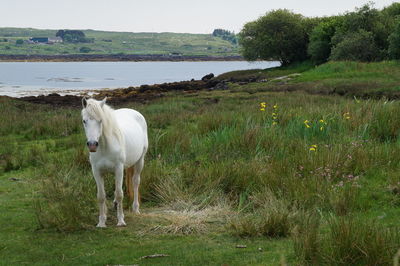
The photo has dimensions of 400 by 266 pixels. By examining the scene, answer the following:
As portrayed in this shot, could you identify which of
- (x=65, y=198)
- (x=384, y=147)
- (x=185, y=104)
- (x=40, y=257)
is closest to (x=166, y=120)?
(x=185, y=104)

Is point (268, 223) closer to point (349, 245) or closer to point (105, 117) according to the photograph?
point (349, 245)

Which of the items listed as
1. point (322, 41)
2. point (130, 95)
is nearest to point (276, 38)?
point (322, 41)

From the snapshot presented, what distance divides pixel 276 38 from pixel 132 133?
2293 inches

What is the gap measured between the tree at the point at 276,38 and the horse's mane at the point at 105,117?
57773mm

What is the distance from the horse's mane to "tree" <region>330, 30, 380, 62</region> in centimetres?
4430

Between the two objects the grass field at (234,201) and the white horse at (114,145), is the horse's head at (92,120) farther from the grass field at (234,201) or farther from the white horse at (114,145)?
the grass field at (234,201)

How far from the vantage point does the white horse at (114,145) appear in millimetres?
7141

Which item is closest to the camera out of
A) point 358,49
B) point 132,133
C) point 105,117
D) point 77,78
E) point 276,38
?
point 105,117

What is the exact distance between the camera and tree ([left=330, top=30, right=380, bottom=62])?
161ft

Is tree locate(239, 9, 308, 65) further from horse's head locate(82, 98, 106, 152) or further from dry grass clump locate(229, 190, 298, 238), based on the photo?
horse's head locate(82, 98, 106, 152)

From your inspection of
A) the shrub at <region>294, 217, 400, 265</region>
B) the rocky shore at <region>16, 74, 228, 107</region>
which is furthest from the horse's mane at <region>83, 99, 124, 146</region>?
the rocky shore at <region>16, 74, 228, 107</region>

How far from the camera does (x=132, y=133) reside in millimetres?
8500

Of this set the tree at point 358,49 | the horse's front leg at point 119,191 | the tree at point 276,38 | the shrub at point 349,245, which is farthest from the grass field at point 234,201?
the tree at point 276,38

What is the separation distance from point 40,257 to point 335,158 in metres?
5.47
